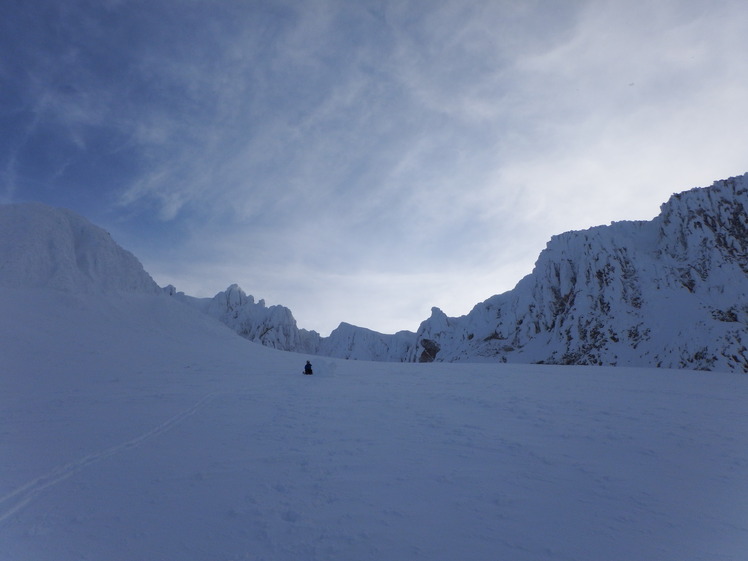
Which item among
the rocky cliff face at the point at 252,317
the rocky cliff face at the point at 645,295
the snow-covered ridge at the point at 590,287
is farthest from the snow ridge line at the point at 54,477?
the rocky cliff face at the point at 252,317

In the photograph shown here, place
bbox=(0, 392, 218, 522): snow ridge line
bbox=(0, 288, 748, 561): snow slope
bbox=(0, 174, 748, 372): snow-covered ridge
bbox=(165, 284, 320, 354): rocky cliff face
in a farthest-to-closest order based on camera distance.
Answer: bbox=(165, 284, 320, 354): rocky cliff face → bbox=(0, 174, 748, 372): snow-covered ridge → bbox=(0, 392, 218, 522): snow ridge line → bbox=(0, 288, 748, 561): snow slope

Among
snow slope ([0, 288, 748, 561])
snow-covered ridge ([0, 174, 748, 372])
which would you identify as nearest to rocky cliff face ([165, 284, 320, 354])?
snow-covered ridge ([0, 174, 748, 372])

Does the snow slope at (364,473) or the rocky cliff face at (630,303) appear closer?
the snow slope at (364,473)

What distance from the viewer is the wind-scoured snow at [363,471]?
18.6 ft

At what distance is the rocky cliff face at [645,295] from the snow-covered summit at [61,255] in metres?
93.3

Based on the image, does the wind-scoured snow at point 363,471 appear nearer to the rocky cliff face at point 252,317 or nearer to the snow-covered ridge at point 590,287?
the snow-covered ridge at point 590,287

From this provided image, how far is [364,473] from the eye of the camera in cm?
814

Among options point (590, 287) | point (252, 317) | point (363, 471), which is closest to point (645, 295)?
point (590, 287)

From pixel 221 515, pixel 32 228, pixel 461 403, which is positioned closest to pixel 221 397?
pixel 461 403

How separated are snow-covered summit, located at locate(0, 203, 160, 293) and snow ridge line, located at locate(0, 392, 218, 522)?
32.0 metres

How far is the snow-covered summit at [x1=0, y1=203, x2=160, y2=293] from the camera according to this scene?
34.2m

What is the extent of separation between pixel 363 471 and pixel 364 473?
0.37 ft

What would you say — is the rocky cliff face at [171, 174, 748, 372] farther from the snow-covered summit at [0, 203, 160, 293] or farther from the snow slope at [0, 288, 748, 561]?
the snow-covered summit at [0, 203, 160, 293]

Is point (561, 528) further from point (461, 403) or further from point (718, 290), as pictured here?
point (718, 290)
